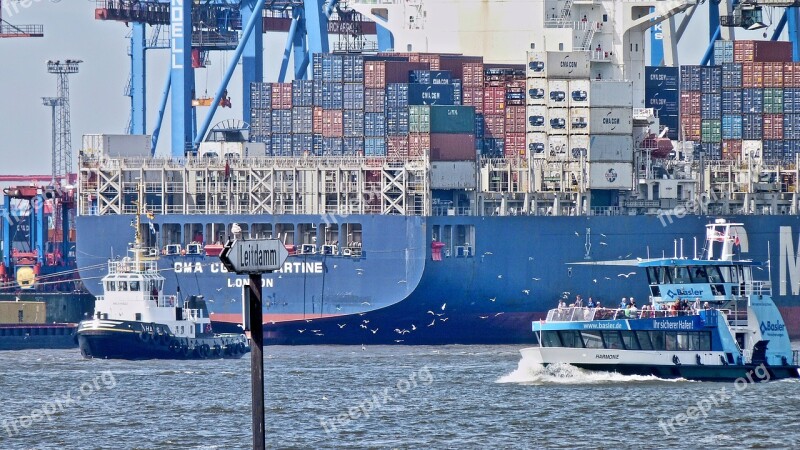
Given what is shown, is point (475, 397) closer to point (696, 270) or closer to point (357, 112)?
point (696, 270)

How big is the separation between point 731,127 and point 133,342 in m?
37.9

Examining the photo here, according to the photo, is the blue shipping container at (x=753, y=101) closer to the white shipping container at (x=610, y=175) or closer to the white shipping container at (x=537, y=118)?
the white shipping container at (x=610, y=175)

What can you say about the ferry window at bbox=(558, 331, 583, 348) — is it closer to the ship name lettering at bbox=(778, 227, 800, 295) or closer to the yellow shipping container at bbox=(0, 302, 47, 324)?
the ship name lettering at bbox=(778, 227, 800, 295)

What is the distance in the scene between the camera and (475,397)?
58719 mm

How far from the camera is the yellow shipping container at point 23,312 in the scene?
314ft

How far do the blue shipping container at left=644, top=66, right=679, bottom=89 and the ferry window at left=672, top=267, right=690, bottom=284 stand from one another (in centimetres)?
4152

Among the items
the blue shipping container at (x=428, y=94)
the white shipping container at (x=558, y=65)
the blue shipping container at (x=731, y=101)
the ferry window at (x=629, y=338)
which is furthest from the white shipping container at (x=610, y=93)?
the ferry window at (x=629, y=338)

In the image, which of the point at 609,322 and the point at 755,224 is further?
the point at 755,224

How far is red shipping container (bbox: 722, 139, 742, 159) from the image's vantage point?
9962 centimetres

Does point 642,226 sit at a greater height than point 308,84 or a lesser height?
lesser

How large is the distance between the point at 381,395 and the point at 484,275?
33539 millimetres

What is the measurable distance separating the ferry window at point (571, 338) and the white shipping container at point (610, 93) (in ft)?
116

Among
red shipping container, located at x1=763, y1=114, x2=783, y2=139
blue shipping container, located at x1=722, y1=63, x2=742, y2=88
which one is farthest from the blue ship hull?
blue shipping container, located at x1=722, y1=63, x2=742, y2=88

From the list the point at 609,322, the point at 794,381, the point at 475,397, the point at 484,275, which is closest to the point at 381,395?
the point at 475,397
